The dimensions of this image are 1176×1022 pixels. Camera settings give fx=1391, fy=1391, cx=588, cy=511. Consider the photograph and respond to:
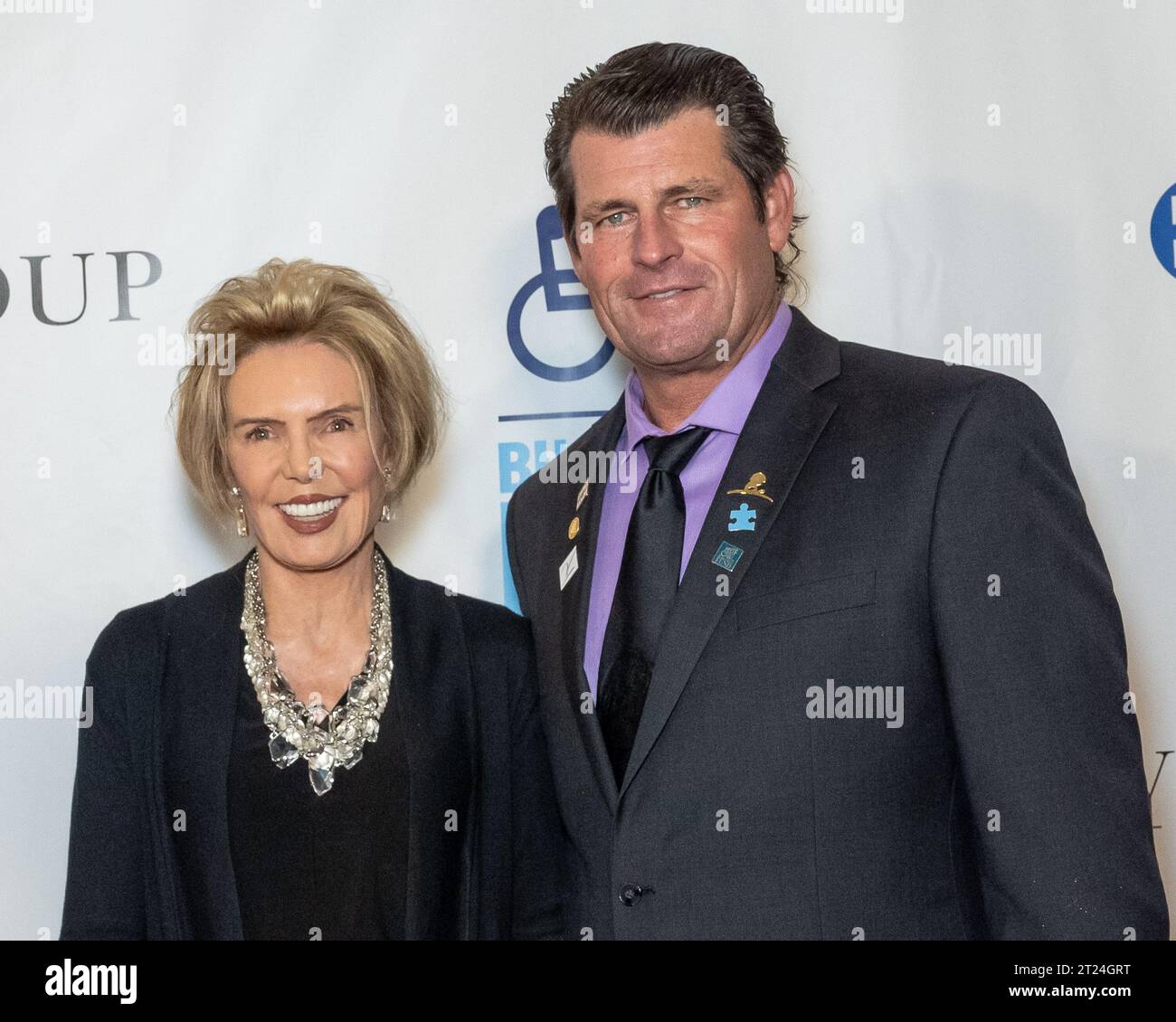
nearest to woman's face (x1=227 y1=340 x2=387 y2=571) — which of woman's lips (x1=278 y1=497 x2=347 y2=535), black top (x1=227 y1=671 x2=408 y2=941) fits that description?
woman's lips (x1=278 y1=497 x2=347 y2=535)

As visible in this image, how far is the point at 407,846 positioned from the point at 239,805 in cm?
24

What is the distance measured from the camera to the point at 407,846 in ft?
6.33

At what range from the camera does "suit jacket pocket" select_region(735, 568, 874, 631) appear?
5.87 ft

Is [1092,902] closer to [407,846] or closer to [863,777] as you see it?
[863,777]

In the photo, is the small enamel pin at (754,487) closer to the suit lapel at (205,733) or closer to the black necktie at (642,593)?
the black necktie at (642,593)

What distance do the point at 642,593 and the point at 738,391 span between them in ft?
1.05

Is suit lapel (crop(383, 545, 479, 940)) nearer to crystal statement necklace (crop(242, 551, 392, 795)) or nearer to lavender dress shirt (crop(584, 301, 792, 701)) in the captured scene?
crystal statement necklace (crop(242, 551, 392, 795))

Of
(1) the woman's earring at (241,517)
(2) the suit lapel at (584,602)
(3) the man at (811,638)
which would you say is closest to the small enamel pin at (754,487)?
(3) the man at (811,638)

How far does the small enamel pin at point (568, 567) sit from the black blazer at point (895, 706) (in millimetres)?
280

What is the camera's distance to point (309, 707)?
1957mm
